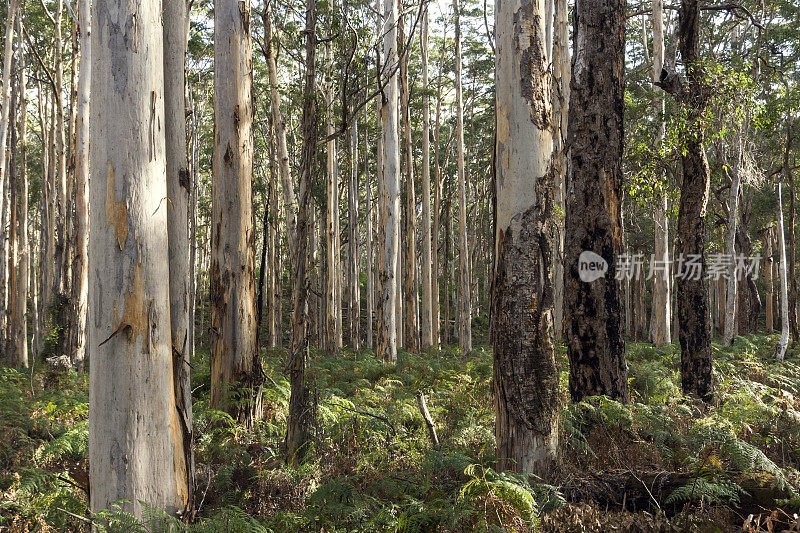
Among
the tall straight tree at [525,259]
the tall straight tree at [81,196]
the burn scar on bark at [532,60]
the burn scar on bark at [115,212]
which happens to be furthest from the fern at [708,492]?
the tall straight tree at [81,196]

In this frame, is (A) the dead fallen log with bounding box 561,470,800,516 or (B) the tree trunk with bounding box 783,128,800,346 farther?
(B) the tree trunk with bounding box 783,128,800,346

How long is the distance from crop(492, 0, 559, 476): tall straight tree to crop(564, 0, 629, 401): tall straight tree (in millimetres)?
1780

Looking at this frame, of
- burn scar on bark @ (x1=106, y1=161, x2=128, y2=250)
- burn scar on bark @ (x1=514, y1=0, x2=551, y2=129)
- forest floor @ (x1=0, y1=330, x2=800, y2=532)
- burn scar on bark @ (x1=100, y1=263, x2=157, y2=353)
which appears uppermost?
burn scar on bark @ (x1=514, y1=0, x2=551, y2=129)

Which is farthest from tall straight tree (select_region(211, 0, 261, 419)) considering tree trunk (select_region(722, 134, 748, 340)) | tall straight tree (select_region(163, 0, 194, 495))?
tree trunk (select_region(722, 134, 748, 340))

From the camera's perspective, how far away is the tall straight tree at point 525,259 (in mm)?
3072

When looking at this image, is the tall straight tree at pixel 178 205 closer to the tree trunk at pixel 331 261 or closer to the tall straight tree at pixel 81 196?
the tall straight tree at pixel 81 196

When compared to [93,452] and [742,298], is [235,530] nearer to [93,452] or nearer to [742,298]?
[93,452]

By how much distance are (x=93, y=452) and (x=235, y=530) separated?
0.75 meters

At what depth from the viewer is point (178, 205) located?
10.2 ft

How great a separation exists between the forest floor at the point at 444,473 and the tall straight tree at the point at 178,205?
1.97 ft

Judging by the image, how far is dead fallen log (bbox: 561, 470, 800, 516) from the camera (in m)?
2.99

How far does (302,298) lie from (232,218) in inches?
74.7

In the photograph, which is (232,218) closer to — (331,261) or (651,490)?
(651,490)

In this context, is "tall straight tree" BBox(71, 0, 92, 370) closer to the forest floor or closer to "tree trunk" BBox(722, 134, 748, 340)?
the forest floor
